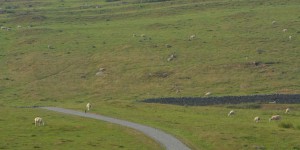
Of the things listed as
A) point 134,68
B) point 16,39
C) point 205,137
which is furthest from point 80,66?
point 205,137

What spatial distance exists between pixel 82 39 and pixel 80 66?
19.2 meters

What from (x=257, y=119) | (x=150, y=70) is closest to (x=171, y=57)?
(x=150, y=70)

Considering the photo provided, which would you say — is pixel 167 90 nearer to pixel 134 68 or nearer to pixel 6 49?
pixel 134 68

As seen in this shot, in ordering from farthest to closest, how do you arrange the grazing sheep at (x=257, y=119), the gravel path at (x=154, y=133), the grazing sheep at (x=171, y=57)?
the grazing sheep at (x=171, y=57) → the grazing sheep at (x=257, y=119) → the gravel path at (x=154, y=133)

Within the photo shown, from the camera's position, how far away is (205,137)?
60031mm

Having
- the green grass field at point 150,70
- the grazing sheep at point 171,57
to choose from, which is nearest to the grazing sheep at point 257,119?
the green grass field at point 150,70

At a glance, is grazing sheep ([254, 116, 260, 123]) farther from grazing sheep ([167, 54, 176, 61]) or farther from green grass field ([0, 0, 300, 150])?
grazing sheep ([167, 54, 176, 61])

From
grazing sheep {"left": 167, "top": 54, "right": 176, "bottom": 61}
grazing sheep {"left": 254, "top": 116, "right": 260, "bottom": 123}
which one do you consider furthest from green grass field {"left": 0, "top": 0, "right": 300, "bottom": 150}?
grazing sheep {"left": 254, "top": 116, "right": 260, "bottom": 123}

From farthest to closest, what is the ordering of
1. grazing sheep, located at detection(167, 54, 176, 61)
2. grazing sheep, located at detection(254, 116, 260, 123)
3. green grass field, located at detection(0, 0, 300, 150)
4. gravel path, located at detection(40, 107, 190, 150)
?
grazing sheep, located at detection(167, 54, 176, 61) < grazing sheep, located at detection(254, 116, 260, 123) < green grass field, located at detection(0, 0, 300, 150) < gravel path, located at detection(40, 107, 190, 150)

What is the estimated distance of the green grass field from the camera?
201 ft

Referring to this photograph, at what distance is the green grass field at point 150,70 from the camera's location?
201ft

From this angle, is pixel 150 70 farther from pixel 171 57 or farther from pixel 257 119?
pixel 257 119

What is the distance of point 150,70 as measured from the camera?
361ft

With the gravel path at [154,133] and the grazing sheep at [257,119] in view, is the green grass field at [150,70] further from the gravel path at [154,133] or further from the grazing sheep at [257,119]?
the grazing sheep at [257,119]
